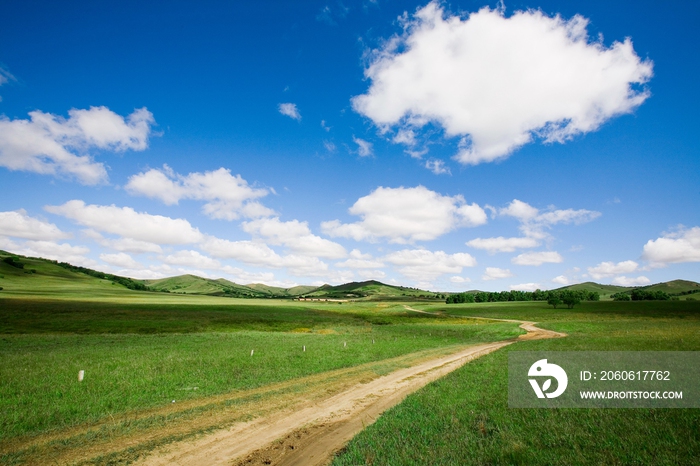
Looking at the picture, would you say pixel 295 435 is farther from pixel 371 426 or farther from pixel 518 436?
pixel 518 436

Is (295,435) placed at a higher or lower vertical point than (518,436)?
lower


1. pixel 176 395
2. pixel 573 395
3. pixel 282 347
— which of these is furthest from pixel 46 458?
pixel 282 347

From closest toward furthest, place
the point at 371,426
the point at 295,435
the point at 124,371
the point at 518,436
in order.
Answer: the point at 518,436
the point at 295,435
the point at 371,426
the point at 124,371

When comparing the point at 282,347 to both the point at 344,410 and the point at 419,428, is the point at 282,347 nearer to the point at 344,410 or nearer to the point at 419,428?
the point at 344,410

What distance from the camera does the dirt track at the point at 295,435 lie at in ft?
34.2

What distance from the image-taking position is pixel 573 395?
14.1 metres

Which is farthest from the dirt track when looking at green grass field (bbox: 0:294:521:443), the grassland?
green grass field (bbox: 0:294:521:443)

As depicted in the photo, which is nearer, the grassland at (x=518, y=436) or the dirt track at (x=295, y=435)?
the grassland at (x=518, y=436)

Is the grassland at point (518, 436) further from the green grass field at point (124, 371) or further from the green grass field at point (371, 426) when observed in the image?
the green grass field at point (124, 371)

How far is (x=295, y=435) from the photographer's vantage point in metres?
12.3

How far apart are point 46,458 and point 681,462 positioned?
731 inches

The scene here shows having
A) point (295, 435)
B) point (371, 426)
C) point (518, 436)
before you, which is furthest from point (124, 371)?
point (518, 436)

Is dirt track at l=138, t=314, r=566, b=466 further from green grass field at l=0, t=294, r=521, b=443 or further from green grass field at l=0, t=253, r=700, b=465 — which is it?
green grass field at l=0, t=294, r=521, b=443

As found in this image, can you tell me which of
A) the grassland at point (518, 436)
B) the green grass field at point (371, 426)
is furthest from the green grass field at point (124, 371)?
the grassland at point (518, 436)
